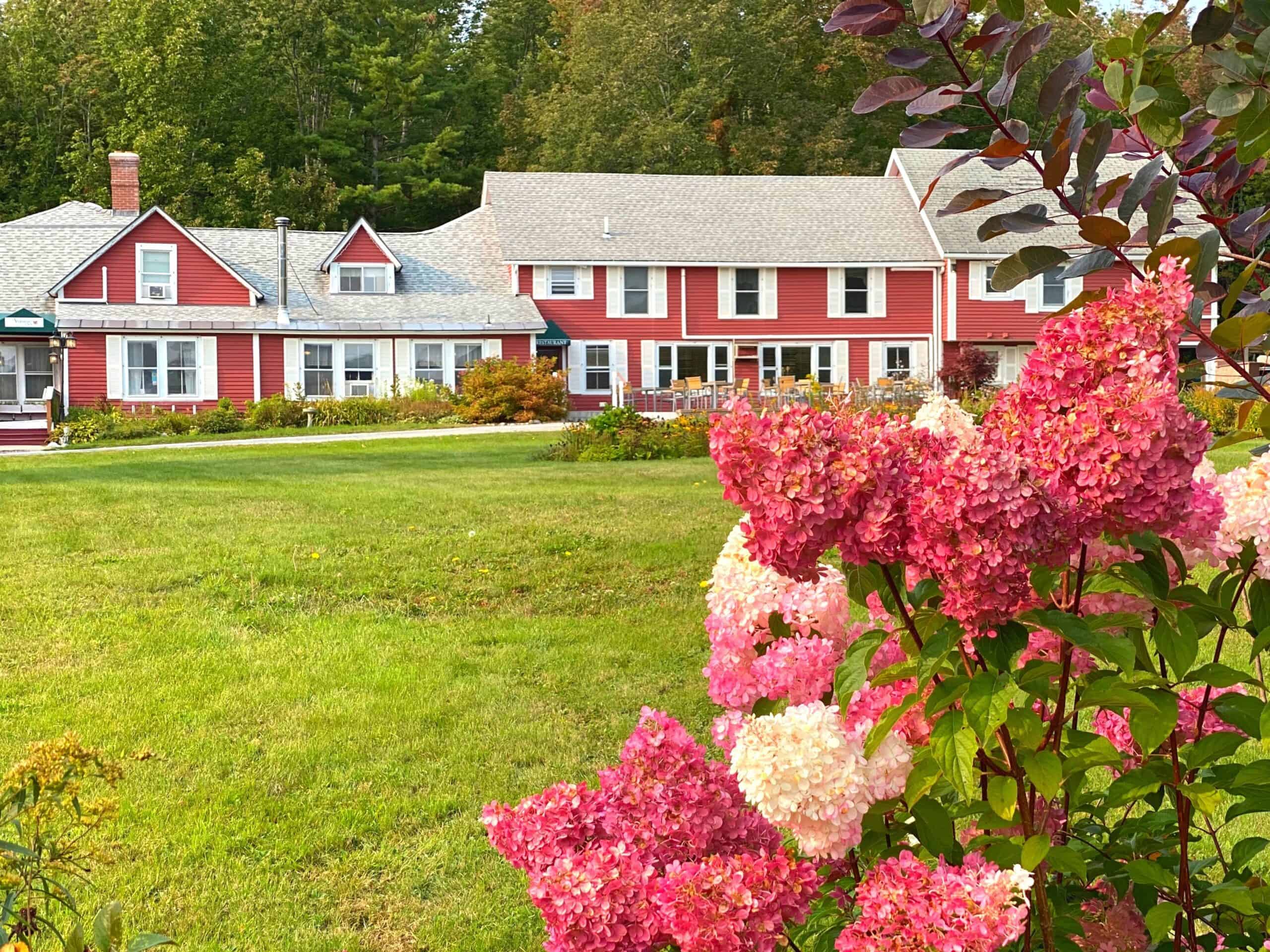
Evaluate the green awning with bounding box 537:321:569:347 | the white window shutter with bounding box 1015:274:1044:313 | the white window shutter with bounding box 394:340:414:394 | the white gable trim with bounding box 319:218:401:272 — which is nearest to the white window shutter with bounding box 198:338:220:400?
the white gable trim with bounding box 319:218:401:272

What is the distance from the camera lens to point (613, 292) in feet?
111

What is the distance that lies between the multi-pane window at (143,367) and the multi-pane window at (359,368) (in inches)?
175

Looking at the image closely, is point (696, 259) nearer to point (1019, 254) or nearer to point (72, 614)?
point (72, 614)

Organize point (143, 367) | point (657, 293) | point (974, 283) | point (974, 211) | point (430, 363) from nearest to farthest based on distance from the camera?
1. point (974, 211)
2. point (143, 367)
3. point (430, 363)
4. point (657, 293)
5. point (974, 283)

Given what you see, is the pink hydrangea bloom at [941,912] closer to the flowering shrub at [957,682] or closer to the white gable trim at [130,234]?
the flowering shrub at [957,682]

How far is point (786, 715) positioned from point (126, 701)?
473 cm

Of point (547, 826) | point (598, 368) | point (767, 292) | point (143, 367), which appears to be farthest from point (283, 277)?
point (547, 826)

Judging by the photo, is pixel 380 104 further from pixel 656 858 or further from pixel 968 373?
pixel 656 858

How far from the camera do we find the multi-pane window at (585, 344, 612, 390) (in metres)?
33.7

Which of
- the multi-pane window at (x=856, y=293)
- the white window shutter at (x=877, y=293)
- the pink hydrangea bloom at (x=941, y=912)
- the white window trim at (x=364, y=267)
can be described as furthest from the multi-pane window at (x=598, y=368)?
the pink hydrangea bloom at (x=941, y=912)

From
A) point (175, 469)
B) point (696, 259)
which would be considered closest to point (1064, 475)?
point (175, 469)

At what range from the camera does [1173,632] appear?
6.12 feet

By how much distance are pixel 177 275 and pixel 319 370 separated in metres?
4.03

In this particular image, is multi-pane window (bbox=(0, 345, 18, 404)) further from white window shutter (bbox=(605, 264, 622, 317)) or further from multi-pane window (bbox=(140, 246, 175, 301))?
white window shutter (bbox=(605, 264, 622, 317))
